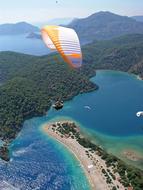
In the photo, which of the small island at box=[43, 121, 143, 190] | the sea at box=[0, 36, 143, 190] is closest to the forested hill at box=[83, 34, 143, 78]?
the sea at box=[0, 36, 143, 190]

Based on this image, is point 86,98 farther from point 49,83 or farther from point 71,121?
point 71,121

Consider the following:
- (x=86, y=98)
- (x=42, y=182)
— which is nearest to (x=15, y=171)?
(x=42, y=182)

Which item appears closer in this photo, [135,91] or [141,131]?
[141,131]

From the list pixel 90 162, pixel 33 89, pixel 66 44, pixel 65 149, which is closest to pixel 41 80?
pixel 33 89

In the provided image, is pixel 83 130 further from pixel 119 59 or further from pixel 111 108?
pixel 119 59

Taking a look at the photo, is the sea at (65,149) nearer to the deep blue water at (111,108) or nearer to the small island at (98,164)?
the deep blue water at (111,108)

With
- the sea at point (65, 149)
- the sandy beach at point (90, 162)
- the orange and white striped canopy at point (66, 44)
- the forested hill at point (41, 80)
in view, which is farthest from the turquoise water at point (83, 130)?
the orange and white striped canopy at point (66, 44)

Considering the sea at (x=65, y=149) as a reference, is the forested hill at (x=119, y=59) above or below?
below

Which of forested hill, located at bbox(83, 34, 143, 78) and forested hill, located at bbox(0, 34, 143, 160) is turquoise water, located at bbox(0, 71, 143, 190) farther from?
forested hill, located at bbox(83, 34, 143, 78)
